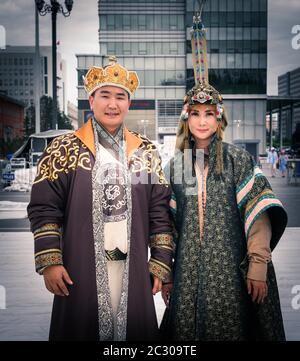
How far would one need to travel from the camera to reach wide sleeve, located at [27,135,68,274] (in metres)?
2.17

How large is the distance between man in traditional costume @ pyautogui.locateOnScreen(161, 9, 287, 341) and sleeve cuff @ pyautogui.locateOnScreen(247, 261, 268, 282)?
23mm

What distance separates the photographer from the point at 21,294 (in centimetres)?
396

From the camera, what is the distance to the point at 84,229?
221 centimetres

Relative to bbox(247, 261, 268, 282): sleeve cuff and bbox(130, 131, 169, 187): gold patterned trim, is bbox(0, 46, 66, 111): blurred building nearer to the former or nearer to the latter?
bbox(130, 131, 169, 187): gold patterned trim

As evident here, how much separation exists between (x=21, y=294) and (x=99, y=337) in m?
1.86

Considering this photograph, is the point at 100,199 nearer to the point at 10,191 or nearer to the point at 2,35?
the point at 2,35

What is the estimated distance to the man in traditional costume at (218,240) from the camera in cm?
232

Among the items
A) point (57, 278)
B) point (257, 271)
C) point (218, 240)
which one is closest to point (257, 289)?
point (257, 271)

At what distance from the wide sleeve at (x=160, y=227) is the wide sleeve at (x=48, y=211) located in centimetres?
43

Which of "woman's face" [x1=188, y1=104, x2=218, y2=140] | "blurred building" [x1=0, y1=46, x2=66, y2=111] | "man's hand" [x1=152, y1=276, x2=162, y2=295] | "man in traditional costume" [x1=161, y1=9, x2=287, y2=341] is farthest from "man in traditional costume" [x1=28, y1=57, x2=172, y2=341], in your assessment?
"blurred building" [x1=0, y1=46, x2=66, y2=111]

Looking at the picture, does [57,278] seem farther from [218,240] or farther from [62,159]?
[218,240]
